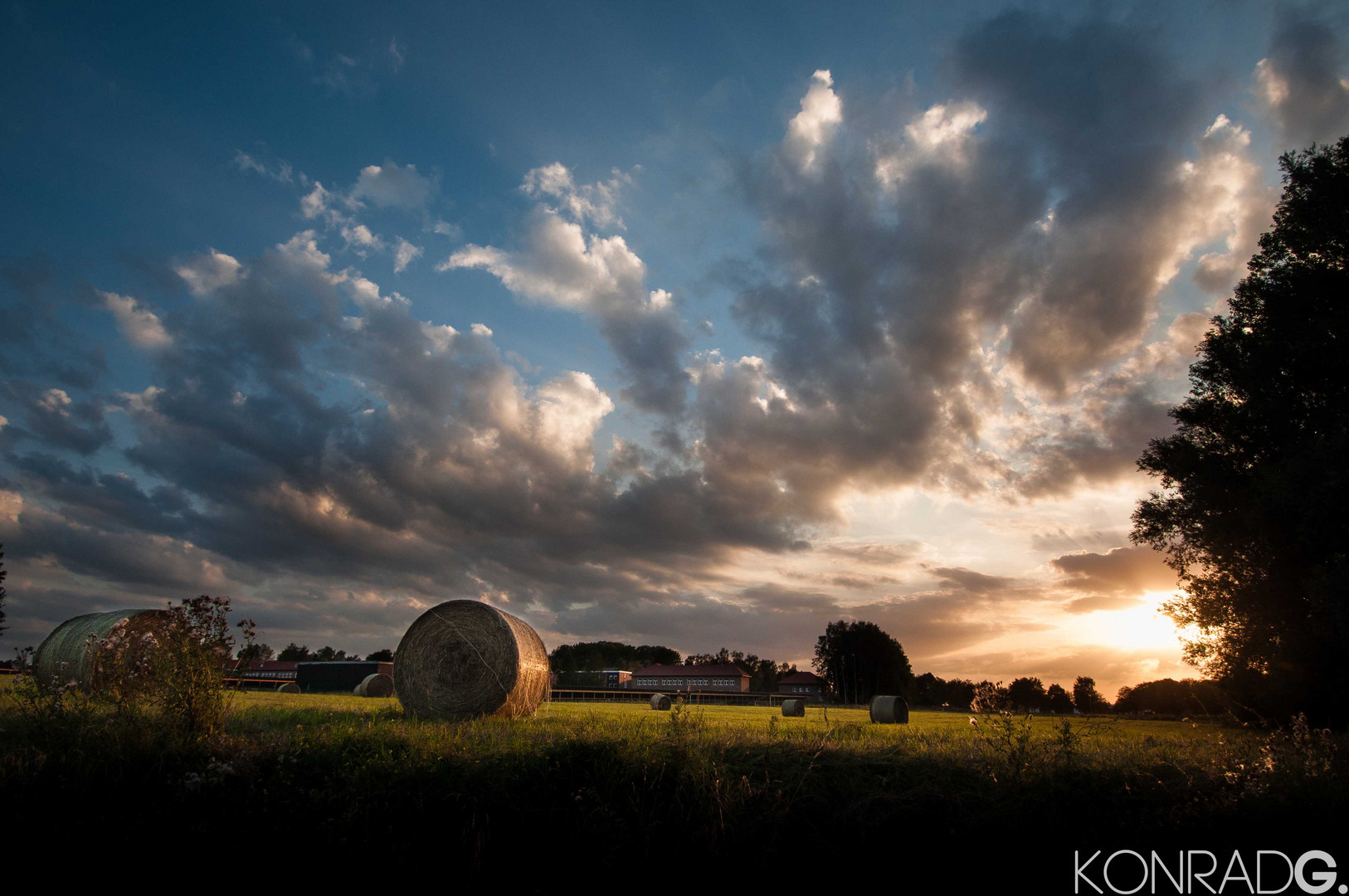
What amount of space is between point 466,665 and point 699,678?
88161 millimetres

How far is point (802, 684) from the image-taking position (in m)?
99.2

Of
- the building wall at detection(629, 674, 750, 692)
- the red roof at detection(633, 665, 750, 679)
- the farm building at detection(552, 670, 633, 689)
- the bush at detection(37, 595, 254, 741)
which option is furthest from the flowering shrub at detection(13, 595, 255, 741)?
the red roof at detection(633, 665, 750, 679)

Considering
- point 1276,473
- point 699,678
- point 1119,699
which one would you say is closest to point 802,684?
point 699,678

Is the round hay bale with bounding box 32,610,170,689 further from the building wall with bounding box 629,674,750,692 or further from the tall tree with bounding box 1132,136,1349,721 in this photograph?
the building wall with bounding box 629,674,750,692

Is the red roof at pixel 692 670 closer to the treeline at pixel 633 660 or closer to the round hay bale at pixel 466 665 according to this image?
the treeline at pixel 633 660

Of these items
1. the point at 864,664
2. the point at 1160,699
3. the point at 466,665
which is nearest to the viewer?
the point at 466,665

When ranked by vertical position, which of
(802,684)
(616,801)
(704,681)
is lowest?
(704,681)

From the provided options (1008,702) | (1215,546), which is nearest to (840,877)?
(1008,702)

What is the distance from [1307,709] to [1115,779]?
20222mm

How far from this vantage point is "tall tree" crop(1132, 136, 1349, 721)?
17422 mm

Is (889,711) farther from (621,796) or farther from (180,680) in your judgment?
(180,680)

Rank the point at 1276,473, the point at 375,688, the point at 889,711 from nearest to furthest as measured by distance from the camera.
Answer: the point at 1276,473 < the point at 889,711 < the point at 375,688

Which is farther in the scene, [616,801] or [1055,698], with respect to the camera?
[1055,698]

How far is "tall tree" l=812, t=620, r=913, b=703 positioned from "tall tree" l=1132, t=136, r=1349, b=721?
178 feet
